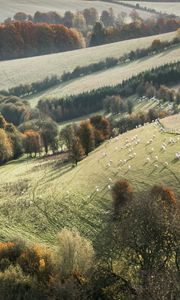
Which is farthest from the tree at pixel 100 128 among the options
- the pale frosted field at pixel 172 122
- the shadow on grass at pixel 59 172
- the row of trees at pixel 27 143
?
the pale frosted field at pixel 172 122

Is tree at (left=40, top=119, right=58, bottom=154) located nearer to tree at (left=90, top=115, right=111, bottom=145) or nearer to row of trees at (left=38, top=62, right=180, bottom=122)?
tree at (left=90, top=115, right=111, bottom=145)

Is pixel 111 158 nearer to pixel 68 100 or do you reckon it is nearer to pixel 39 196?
pixel 39 196

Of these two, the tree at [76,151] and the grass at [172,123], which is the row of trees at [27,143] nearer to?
the tree at [76,151]

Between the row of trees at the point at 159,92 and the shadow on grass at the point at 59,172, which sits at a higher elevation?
the shadow on grass at the point at 59,172

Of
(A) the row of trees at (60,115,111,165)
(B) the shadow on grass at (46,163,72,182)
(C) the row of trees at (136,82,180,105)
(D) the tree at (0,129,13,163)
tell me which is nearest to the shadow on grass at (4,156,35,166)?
Result: (D) the tree at (0,129,13,163)

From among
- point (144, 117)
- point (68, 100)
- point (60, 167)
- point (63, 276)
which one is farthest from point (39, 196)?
point (68, 100)

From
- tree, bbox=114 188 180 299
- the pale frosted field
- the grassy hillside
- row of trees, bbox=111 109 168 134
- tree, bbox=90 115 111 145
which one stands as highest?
tree, bbox=114 188 180 299
